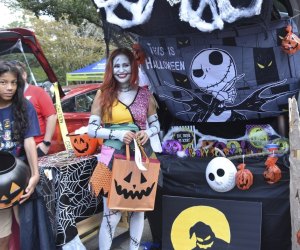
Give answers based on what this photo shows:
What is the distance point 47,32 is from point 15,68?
70.8ft

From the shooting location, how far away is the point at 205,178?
10.9 ft

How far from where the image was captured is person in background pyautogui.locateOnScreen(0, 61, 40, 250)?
282 centimetres

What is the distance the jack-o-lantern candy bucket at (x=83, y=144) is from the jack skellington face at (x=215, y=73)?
103 centimetres

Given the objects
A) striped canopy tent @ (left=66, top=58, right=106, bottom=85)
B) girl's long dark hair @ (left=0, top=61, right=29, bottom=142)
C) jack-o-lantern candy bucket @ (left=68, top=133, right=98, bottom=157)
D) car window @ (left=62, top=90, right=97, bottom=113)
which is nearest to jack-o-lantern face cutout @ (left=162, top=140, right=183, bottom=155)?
jack-o-lantern candy bucket @ (left=68, top=133, right=98, bottom=157)

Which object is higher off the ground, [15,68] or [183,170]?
[15,68]

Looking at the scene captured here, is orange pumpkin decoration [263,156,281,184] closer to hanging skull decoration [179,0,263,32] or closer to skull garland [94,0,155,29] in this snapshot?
hanging skull decoration [179,0,263,32]

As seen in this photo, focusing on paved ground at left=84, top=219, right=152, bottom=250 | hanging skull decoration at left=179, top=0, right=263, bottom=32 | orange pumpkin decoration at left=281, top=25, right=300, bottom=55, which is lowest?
paved ground at left=84, top=219, right=152, bottom=250

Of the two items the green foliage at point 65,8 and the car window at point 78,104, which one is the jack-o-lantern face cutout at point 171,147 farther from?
the green foliage at point 65,8

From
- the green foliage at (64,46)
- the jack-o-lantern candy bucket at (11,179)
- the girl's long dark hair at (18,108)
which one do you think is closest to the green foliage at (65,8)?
the girl's long dark hair at (18,108)

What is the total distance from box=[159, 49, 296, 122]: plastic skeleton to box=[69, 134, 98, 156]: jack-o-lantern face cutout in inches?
32.8

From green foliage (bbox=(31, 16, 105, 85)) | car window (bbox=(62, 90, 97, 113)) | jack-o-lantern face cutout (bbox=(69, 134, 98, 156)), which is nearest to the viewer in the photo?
jack-o-lantern face cutout (bbox=(69, 134, 98, 156))

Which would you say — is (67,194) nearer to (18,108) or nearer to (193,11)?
(18,108)

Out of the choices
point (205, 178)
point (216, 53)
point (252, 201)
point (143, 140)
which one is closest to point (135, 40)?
point (216, 53)

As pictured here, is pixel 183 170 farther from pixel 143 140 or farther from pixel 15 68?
pixel 15 68
